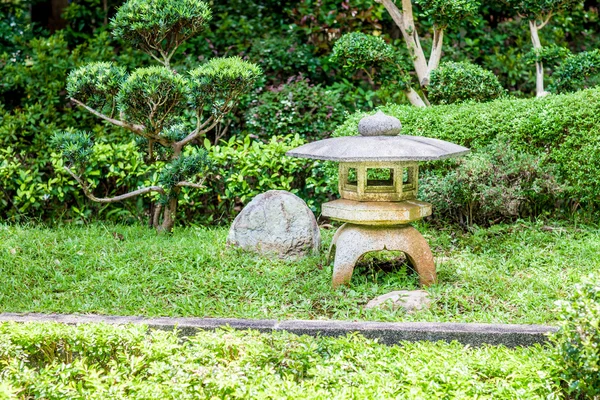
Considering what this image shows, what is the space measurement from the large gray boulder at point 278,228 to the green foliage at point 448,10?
296 centimetres

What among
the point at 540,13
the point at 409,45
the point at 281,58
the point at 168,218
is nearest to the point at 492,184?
the point at 409,45

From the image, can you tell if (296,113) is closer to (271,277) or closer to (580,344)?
(271,277)

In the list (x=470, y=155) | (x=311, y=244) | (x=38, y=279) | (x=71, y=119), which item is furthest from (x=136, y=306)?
(x=71, y=119)

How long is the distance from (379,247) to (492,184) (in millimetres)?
1951

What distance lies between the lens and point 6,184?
8008 millimetres

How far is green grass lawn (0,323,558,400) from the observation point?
11.9ft

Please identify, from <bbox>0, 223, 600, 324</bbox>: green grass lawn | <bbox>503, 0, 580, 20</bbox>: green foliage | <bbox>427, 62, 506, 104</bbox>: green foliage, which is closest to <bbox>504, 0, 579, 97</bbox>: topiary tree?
<bbox>503, 0, 580, 20</bbox>: green foliage

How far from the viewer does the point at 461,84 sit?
7.84 meters

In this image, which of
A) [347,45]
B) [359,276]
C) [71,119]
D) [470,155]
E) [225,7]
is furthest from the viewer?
[225,7]

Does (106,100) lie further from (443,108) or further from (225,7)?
(225,7)

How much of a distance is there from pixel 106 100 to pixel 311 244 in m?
2.44

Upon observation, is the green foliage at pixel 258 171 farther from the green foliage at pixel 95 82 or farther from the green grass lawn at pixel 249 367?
the green grass lawn at pixel 249 367

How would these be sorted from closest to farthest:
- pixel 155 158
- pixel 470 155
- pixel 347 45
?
1. pixel 470 155
2. pixel 155 158
3. pixel 347 45

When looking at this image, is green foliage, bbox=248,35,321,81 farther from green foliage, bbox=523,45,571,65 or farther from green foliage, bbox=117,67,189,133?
green foliage, bbox=117,67,189,133
